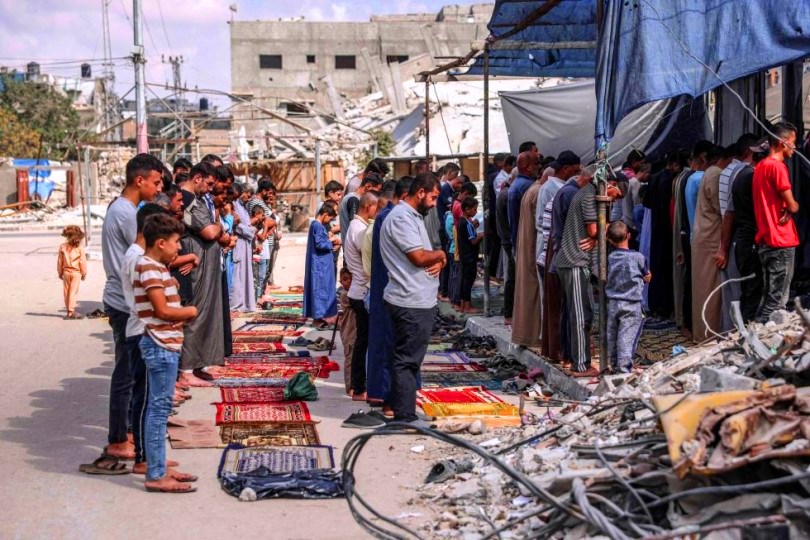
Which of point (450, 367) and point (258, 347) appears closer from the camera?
point (450, 367)

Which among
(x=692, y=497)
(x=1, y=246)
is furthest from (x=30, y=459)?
(x=1, y=246)

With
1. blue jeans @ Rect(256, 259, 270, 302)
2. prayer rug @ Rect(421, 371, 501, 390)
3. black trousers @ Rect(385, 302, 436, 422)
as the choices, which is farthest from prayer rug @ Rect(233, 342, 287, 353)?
black trousers @ Rect(385, 302, 436, 422)

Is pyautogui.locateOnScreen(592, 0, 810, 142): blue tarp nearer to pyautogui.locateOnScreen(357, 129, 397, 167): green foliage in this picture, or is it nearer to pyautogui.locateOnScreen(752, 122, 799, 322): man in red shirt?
pyautogui.locateOnScreen(752, 122, 799, 322): man in red shirt

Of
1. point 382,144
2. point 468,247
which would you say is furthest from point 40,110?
point 468,247

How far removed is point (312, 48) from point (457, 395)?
50.4 metres

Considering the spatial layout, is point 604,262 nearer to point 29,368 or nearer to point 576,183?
point 576,183

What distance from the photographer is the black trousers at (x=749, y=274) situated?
30.0 feet

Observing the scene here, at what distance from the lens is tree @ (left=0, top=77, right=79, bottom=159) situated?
2461 inches

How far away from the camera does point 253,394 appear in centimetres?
933

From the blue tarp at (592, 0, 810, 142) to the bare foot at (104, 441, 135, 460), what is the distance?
14.4ft

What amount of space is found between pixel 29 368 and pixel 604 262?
19.6ft

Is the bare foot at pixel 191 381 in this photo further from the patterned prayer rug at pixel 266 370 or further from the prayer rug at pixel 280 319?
the prayer rug at pixel 280 319

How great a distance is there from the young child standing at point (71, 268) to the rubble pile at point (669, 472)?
9.75 metres

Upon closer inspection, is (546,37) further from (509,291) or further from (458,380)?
(458,380)
